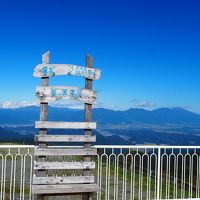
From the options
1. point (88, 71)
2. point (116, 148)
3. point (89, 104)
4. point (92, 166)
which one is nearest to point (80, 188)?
point (92, 166)

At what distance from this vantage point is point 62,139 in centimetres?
723

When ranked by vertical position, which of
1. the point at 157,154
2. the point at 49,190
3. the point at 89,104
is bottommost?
the point at 49,190

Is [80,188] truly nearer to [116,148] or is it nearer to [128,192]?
[116,148]

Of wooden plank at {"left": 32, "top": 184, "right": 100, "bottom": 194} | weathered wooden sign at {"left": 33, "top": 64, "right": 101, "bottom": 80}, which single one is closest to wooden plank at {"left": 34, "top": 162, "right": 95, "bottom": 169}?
wooden plank at {"left": 32, "top": 184, "right": 100, "bottom": 194}

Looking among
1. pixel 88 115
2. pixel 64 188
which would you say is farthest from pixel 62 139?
pixel 64 188

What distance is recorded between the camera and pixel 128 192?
11.5 meters

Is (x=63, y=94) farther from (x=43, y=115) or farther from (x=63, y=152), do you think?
(x=63, y=152)

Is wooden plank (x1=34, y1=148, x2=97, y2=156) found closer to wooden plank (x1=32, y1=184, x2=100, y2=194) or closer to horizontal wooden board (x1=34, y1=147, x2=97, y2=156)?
horizontal wooden board (x1=34, y1=147, x2=97, y2=156)

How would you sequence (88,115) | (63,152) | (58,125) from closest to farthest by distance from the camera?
1. (58,125)
2. (63,152)
3. (88,115)

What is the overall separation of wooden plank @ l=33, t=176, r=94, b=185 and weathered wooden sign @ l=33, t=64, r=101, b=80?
1816mm

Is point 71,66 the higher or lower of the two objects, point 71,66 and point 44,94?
the higher

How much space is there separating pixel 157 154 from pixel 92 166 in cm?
141

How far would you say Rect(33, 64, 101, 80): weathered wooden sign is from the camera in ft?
23.6

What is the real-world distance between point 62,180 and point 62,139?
30.1 inches
